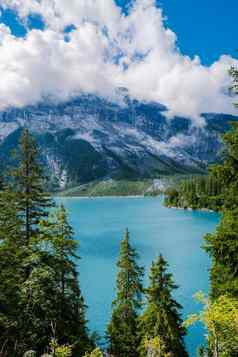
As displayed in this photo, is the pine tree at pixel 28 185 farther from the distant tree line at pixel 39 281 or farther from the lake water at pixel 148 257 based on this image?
the lake water at pixel 148 257

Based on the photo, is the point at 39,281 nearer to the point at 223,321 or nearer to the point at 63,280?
the point at 63,280

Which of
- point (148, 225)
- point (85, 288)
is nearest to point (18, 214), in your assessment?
point (85, 288)

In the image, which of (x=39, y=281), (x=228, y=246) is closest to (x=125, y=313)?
(x=39, y=281)

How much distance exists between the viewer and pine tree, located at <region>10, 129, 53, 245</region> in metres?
24.4

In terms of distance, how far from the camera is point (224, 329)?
1157 centimetres

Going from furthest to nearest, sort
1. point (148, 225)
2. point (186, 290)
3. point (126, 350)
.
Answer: point (148, 225) < point (186, 290) < point (126, 350)

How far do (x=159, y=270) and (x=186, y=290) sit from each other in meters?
32.5

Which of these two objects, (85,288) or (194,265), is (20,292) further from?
(194,265)

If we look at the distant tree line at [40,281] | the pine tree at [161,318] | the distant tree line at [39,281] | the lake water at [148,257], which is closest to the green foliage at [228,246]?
the distant tree line at [40,281]

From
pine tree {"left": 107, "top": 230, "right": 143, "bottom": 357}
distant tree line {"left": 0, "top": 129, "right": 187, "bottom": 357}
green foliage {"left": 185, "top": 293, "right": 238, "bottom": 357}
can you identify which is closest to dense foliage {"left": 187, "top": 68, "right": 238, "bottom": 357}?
green foliage {"left": 185, "top": 293, "right": 238, "bottom": 357}

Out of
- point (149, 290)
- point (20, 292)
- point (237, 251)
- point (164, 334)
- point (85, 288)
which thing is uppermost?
point (237, 251)

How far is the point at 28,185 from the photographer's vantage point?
2470 centimetres

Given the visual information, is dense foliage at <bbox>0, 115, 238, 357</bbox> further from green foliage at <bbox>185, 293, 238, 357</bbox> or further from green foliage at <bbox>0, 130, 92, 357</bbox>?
green foliage at <bbox>185, 293, 238, 357</bbox>

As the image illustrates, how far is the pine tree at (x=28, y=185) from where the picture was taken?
80.1ft
